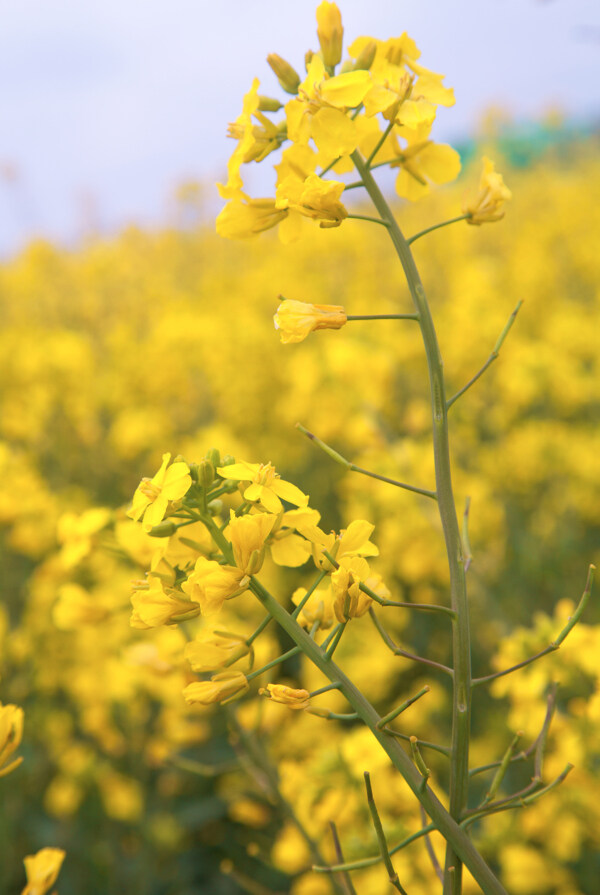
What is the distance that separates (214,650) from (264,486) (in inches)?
7.6

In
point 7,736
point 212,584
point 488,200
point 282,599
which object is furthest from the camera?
point 282,599

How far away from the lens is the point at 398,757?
0.83m

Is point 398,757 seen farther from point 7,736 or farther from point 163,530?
point 7,736

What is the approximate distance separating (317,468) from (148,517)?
3493 mm

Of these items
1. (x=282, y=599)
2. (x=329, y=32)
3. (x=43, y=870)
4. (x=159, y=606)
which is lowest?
(x=282, y=599)

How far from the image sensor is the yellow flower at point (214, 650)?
841 millimetres

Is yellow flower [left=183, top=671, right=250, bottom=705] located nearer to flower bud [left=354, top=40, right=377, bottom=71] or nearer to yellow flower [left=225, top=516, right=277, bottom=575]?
yellow flower [left=225, top=516, right=277, bottom=575]

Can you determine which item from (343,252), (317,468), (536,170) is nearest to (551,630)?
(317,468)

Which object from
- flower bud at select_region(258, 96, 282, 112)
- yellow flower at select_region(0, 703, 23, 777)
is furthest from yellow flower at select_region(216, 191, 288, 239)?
yellow flower at select_region(0, 703, 23, 777)

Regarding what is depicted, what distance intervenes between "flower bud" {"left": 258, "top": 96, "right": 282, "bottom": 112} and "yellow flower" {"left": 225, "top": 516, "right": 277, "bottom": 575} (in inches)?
21.3

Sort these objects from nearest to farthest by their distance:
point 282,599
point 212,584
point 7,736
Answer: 1. point 212,584
2. point 7,736
3. point 282,599

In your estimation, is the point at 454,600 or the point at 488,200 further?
the point at 488,200

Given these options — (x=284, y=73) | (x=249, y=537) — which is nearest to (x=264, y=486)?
(x=249, y=537)

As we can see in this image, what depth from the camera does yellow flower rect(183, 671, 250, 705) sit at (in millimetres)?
848
